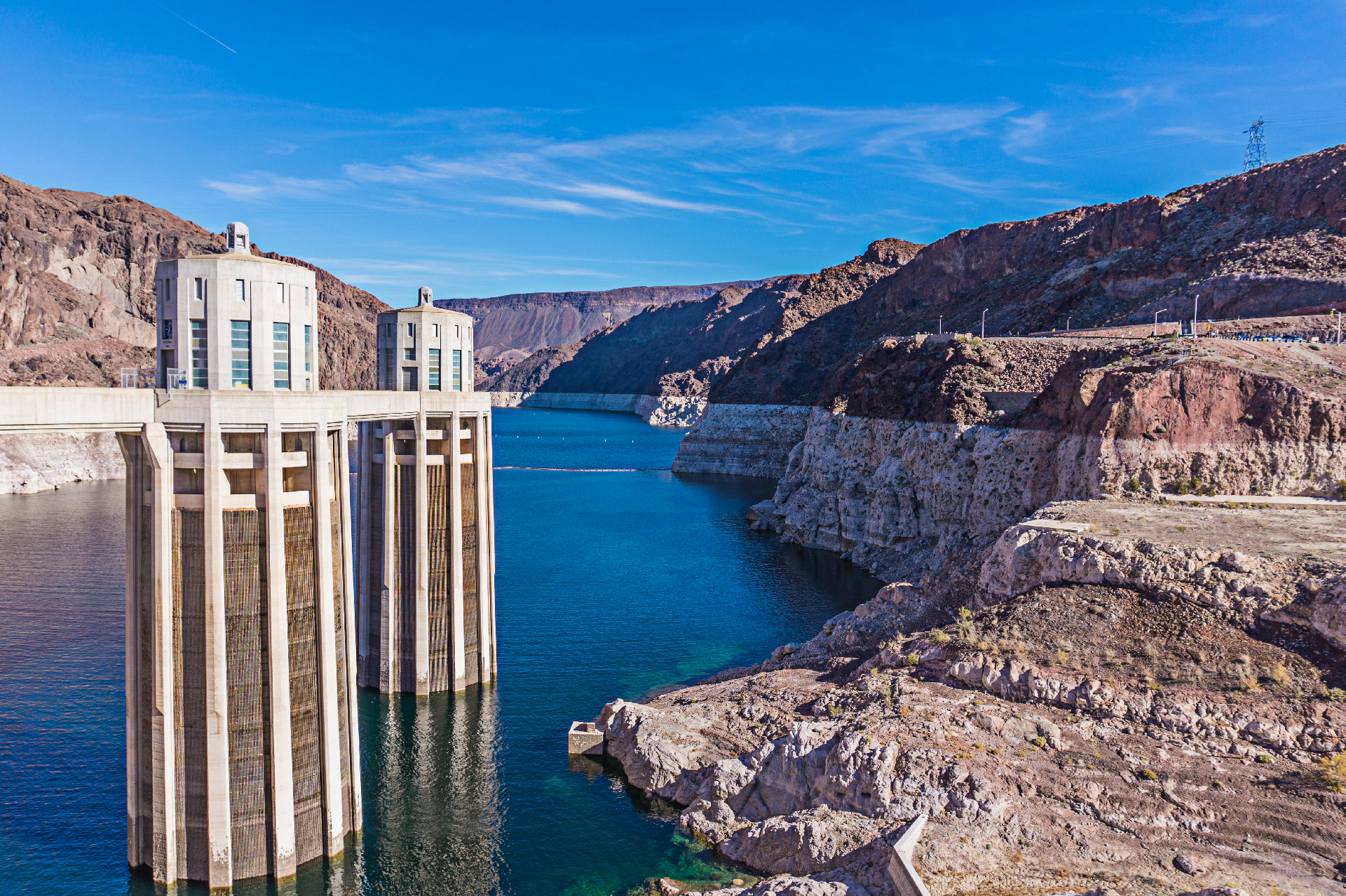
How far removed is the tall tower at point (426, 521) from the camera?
35.1 meters

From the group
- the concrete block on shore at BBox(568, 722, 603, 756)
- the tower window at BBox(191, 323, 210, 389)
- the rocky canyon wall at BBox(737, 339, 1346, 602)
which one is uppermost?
the tower window at BBox(191, 323, 210, 389)

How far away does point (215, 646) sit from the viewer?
21.8 m

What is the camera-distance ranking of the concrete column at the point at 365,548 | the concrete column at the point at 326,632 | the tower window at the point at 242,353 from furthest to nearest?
the concrete column at the point at 365,548 < the concrete column at the point at 326,632 < the tower window at the point at 242,353

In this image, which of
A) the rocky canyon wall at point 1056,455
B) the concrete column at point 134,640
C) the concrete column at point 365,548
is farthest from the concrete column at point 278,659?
the rocky canyon wall at point 1056,455

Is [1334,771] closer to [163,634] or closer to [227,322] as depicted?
[163,634]

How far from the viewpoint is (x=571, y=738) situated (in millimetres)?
30906

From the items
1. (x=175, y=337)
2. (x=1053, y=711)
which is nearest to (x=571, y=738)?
(x=1053, y=711)

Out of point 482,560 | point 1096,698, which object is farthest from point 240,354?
point 1096,698

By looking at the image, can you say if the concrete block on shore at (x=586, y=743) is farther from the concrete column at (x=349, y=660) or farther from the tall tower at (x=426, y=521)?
the concrete column at (x=349, y=660)

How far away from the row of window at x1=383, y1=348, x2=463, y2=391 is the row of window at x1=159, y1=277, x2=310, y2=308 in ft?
41.3

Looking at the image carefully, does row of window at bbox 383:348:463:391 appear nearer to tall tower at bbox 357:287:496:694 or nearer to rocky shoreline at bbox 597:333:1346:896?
tall tower at bbox 357:287:496:694

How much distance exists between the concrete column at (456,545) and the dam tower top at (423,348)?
1910 mm

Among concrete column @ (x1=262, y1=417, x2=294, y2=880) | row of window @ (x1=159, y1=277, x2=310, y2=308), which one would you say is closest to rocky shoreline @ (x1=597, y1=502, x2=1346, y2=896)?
concrete column @ (x1=262, y1=417, x2=294, y2=880)

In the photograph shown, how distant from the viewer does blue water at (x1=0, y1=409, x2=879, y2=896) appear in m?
24.1
